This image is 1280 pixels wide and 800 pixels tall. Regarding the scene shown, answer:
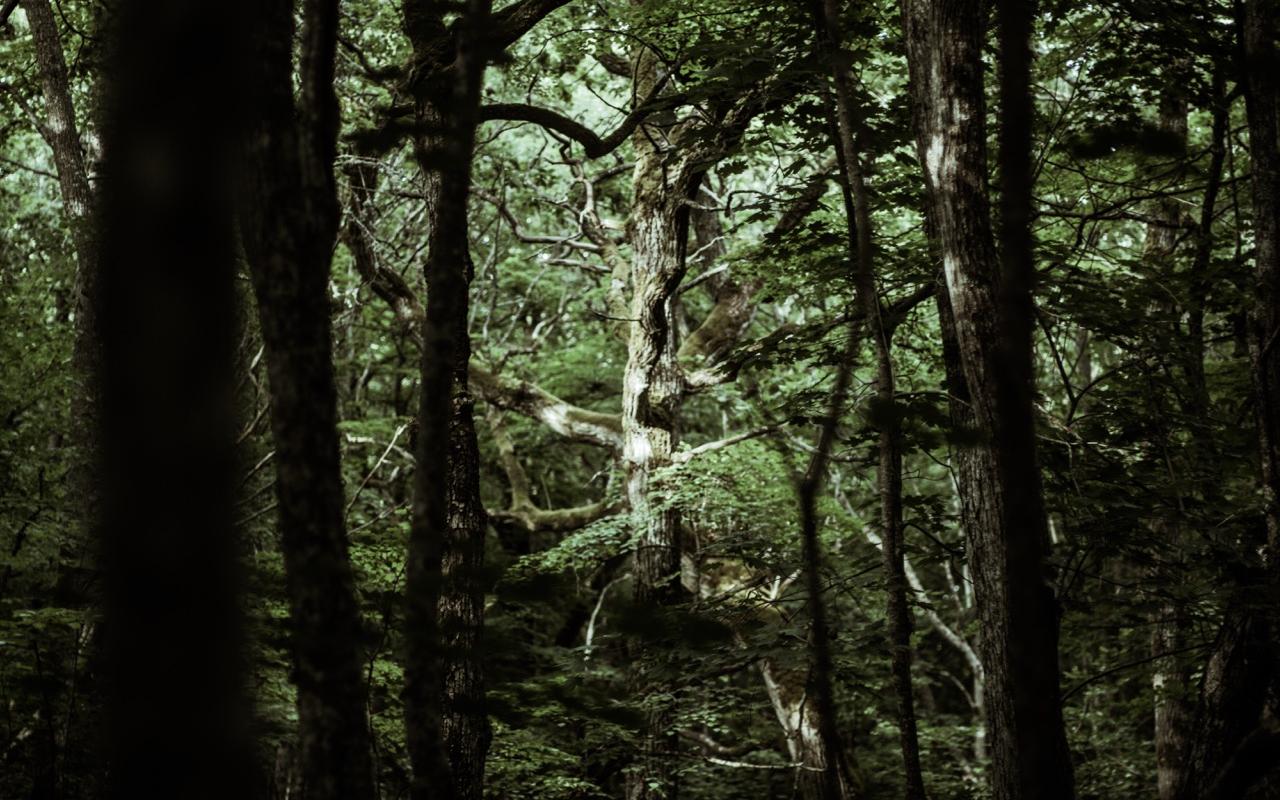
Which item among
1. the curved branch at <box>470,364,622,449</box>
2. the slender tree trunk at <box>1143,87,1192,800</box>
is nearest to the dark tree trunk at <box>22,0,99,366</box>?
the curved branch at <box>470,364,622,449</box>

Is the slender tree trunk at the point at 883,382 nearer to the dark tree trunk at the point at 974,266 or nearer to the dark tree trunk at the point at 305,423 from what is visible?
the dark tree trunk at the point at 974,266

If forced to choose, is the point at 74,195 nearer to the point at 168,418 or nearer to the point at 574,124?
the point at 574,124

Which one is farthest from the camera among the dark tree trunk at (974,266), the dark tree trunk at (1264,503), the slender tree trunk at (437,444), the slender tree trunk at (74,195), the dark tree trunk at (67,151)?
the dark tree trunk at (67,151)

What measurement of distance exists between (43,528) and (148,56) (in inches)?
267

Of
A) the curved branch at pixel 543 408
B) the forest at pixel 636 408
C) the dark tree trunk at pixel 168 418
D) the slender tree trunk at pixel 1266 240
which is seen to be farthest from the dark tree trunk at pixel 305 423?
the curved branch at pixel 543 408

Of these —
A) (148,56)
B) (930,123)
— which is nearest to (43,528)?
(930,123)

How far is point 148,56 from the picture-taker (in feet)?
4.52

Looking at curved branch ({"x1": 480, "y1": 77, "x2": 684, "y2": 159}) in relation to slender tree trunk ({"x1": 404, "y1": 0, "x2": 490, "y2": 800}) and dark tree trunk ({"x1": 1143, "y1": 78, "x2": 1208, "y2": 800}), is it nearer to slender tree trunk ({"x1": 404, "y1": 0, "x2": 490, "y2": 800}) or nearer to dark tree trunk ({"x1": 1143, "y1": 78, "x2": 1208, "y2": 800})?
dark tree trunk ({"x1": 1143, "y1": 78, "x2": 1208, "y2": 800})

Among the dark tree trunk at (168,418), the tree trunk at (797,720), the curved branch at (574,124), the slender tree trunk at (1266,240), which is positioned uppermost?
the curved branch at (574,124)

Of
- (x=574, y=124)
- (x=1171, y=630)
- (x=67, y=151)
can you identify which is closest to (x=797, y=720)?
(x=1171, y=630)

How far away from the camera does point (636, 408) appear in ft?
32.5

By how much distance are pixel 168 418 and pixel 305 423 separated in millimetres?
526

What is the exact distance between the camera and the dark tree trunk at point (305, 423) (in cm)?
184

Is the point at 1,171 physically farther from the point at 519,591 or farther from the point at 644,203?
the point at 519,591
